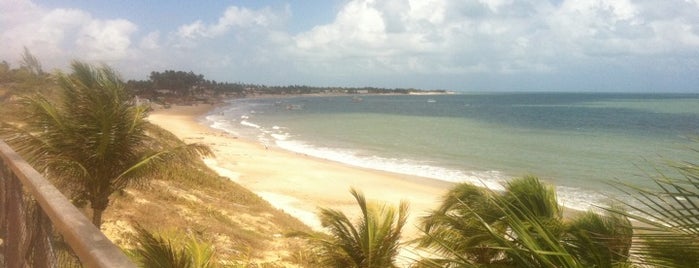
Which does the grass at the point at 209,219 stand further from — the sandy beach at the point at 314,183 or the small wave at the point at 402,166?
the small wave at the point at 402,166

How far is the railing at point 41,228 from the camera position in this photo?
1.63 metres

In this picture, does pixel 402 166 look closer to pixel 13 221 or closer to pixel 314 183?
pixel 314 183

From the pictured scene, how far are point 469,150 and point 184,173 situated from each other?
26498 mm

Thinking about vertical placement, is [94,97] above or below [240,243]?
above

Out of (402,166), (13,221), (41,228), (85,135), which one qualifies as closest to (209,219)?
(85,135)

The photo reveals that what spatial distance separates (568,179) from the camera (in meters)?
27.8

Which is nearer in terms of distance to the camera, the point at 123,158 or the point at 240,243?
the point at 123,158

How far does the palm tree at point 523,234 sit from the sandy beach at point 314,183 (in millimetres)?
10161

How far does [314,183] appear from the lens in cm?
2573

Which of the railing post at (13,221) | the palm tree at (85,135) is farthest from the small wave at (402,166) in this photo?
the railing post at (13,221)

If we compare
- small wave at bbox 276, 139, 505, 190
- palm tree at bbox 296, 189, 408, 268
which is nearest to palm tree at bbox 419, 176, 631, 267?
palm tree at bbox 296, 189, 408, 268

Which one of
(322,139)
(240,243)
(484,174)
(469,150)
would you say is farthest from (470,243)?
(322,139)

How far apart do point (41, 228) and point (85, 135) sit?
6248 mm

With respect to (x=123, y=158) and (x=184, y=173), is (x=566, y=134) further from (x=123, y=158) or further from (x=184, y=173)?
(x=123, y=158)
